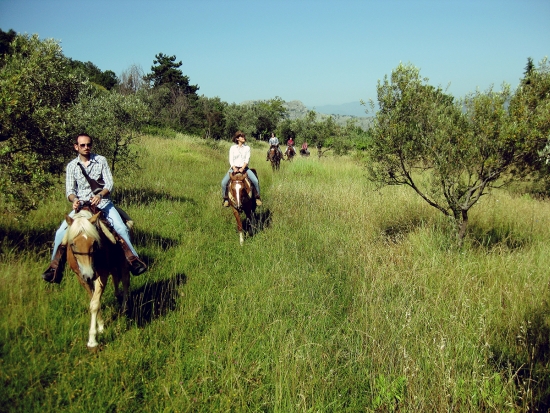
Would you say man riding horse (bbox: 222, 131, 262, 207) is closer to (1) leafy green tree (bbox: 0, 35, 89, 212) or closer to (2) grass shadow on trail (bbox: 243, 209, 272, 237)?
(2) grass shadow on trail (bbox: 243, 209, 272, 237)

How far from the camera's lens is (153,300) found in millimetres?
5320

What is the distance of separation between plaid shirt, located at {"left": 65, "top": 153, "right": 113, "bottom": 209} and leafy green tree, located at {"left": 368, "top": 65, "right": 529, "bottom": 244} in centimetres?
572

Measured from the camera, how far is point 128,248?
493 cm

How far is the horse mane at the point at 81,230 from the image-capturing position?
157 inches

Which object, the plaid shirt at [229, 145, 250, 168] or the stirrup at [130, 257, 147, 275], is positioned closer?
the stirrup at [130, 257, 147, 275]

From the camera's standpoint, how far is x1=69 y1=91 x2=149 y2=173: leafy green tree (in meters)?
10.8

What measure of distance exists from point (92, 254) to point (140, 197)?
735 centimetres

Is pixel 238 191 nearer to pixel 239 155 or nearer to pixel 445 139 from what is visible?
pixel 239 155

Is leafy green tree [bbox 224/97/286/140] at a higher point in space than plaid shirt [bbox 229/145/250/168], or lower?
higher

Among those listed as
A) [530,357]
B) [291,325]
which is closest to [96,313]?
[291,325]

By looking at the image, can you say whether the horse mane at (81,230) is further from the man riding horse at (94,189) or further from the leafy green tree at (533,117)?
the leafy green tree at (533,117)

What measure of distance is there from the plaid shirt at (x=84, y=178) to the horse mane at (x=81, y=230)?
1.07 meters

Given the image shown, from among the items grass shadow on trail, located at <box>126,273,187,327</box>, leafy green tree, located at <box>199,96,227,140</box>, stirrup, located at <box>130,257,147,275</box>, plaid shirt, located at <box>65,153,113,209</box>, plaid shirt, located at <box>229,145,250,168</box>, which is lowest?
grass shadow on trail, located at <box>126,273,187,327</box>

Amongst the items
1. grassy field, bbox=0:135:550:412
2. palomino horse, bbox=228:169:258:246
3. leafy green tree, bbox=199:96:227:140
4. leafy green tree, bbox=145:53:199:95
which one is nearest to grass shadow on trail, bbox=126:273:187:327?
grassy field, bbox=0:135:550:412
